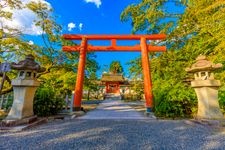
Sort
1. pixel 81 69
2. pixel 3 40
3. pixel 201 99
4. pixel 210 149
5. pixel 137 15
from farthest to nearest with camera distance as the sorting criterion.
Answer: pixel 137 15 → pixel 81 69 → pixel 3 40 → pixel 201 99 → pixel 210 149

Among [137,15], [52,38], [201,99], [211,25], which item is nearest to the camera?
[201,99]

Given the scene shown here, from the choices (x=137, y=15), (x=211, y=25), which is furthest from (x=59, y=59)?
(x=211, y=25)

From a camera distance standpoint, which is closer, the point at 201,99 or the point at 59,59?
the point at 201,99

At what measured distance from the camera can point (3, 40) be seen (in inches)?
304

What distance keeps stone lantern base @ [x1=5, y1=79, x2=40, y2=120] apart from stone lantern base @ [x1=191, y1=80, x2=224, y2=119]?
227 inches

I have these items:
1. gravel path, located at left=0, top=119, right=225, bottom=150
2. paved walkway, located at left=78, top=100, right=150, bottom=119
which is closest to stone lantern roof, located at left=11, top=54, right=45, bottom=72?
gravel path, located at left=0, top=119, right=225, bottom=150

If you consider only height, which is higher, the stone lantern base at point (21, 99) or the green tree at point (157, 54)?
the green tree at point (157, 54)

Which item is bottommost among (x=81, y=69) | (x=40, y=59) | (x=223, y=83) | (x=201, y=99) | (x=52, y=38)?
(x=201, y=99)

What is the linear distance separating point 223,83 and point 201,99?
7.24 feet

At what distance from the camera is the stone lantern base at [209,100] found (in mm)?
5406

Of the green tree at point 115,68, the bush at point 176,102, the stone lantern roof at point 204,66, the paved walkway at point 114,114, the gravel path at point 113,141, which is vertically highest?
the green tree at point 115,68

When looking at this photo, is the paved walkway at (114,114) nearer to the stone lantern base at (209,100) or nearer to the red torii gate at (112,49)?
the red torii gate at (112,49)

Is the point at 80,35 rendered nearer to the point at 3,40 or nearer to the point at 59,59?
the point at 59,59

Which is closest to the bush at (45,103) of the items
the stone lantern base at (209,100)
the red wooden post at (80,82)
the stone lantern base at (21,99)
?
the red wooden post at (80,82)
